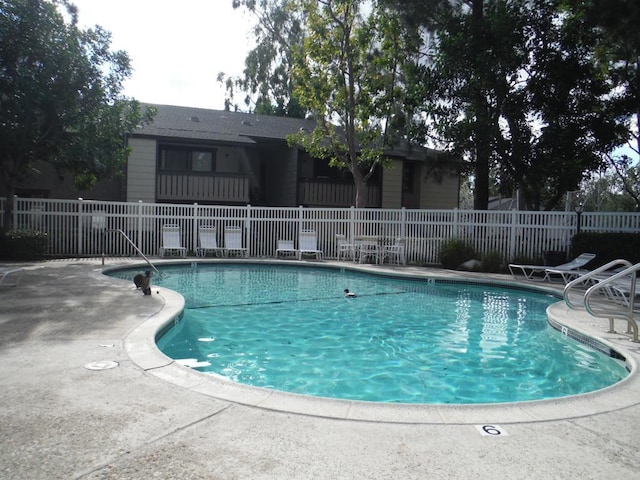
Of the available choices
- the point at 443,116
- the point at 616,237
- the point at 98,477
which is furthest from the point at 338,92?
the point at 98,477

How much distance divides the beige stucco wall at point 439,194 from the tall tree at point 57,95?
15.8 metres

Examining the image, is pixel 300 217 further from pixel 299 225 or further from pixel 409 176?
pixel 409 176

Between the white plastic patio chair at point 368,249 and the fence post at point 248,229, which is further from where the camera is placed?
the fence post at point 248,229

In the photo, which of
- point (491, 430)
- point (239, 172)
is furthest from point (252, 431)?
point (239, 172)

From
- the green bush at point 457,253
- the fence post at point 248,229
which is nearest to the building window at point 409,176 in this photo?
the green bush at point 457,253

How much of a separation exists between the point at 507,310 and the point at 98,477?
27.7ft

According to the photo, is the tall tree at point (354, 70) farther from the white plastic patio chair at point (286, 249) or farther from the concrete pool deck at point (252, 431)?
the concrete pool deck at point (252, 431)

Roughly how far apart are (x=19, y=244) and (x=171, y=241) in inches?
170

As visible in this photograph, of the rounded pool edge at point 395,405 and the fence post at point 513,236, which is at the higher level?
the fence post at point 513,236

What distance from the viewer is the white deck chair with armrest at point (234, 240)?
1672 centimetres

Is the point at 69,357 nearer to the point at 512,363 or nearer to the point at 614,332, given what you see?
the point at 512,363

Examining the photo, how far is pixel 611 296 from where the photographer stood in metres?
7.39

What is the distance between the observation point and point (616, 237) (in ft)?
41.3

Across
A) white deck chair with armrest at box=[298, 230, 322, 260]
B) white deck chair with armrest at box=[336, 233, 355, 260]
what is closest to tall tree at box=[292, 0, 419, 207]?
white deck chair with armrest at box=[336, 233, 355, 260]
